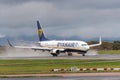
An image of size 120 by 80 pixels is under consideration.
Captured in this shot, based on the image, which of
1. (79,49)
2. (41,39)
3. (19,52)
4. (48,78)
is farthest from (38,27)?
(48,78)

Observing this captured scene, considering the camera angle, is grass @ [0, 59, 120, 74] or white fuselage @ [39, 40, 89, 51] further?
white fuselage @ [39, 40, 89, 51]

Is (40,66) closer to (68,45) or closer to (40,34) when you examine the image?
(68,45)

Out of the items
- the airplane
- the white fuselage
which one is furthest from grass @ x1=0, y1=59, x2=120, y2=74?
the white fuselage

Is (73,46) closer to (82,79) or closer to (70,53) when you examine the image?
(70,53)

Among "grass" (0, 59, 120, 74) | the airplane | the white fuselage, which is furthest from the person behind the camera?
the white fuselage

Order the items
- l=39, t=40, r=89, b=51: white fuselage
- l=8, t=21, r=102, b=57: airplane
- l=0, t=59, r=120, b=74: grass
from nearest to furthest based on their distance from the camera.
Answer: l=0, t=59, r=120, b=74: grass, l=8, t=21, r=102, b=57: airplane, l=39, t=40, r=89, b=51: white fuselage

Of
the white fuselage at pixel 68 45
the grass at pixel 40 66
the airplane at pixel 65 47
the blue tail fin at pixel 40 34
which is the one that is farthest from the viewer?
the blue tail fin at pixel 40 34

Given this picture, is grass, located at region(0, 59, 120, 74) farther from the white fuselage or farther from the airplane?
the white fuselage

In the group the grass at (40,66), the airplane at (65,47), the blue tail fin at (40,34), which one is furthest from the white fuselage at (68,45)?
the grass at (40,66)

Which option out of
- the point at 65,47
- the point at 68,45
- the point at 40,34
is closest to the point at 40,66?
the point at 68,45

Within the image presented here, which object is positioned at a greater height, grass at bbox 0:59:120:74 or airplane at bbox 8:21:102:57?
grass at bbox 0:59:120:74

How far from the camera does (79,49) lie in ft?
386

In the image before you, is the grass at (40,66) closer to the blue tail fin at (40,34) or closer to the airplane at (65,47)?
the airplane at (65,47)

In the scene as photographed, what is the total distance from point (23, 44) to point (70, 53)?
93.9 feet
